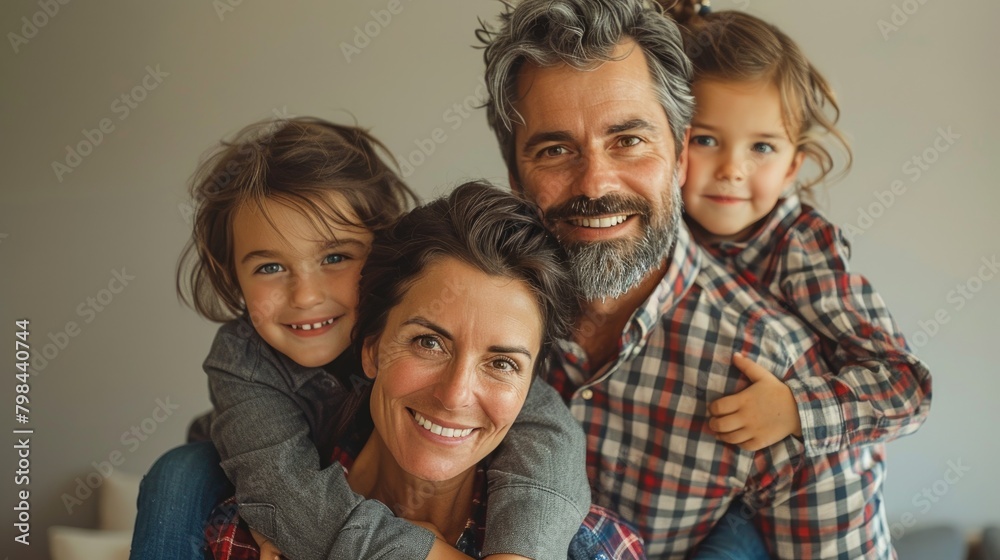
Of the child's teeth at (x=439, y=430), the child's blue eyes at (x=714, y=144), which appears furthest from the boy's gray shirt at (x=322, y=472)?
the child's blue eyes at (x=714, y=144)

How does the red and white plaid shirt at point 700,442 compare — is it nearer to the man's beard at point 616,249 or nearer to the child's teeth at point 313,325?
the man's beard at point 616,249

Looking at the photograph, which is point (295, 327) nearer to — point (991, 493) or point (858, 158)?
point (858, 158)

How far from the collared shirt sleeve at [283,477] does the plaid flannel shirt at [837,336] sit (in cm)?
86

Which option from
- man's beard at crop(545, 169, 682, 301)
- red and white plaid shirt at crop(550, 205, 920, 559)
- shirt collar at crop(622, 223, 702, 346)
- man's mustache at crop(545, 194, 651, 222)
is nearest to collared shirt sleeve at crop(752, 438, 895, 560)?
red and white plaid shirt at crop(550, 205, 920, 559)

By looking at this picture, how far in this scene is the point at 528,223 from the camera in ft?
4.80

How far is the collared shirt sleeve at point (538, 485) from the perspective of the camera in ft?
4.44

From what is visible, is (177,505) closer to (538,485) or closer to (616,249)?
(538,485)

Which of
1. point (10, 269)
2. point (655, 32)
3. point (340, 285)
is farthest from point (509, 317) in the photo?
point (10, 269)

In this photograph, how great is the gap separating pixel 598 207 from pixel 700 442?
0.55m

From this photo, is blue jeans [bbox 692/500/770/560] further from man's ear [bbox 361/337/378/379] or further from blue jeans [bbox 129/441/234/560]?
blue jeans [bbox 129/441/234/560]

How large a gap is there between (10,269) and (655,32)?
7.41 ft

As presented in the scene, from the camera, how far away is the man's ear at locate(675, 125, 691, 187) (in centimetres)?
183

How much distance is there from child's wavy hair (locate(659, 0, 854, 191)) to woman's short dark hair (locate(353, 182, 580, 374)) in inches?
25.3

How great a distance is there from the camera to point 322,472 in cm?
144
